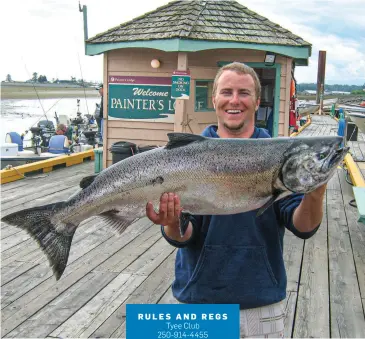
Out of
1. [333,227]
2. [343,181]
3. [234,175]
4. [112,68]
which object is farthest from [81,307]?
[343,181]

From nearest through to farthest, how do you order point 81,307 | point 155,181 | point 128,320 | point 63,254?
point 128,320
point 155,181
point 63,254
point 81,307

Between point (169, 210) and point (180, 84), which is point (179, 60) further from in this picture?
point (169, 210)

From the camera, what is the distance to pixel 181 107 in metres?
7.68

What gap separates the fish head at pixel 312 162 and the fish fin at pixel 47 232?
111 centimetres

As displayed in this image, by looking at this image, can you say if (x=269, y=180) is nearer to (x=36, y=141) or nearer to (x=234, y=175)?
(x=234, y=175)

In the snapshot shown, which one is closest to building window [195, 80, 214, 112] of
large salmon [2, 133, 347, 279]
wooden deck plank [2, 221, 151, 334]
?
wooden deck plank [2, 221, 151, 334]

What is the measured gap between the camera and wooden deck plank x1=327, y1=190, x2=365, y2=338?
3463 mm

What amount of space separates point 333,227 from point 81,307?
351cm

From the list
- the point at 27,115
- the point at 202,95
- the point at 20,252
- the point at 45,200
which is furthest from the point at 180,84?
the point at 27,115

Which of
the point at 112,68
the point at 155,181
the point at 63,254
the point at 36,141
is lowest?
the point at 36,141

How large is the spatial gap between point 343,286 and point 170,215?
2.67 m

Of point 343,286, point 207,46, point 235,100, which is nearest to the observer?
point 235,100

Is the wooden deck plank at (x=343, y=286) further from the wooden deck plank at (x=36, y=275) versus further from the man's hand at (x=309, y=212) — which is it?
the wooden deck plank at (x=36, y=275)

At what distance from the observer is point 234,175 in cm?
204
